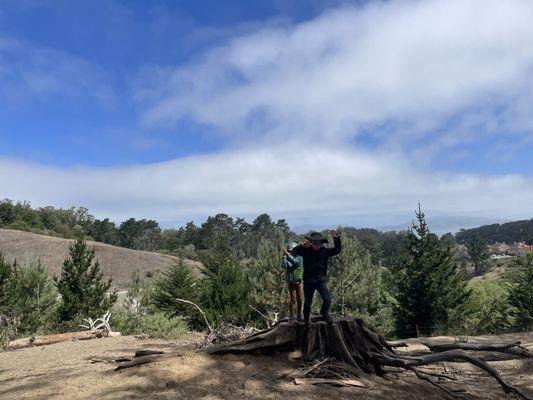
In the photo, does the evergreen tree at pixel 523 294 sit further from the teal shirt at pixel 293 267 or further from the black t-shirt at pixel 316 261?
the black t-shirt at pixel 316 261

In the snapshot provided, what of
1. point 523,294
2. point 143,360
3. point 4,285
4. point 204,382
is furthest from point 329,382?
point 523,294

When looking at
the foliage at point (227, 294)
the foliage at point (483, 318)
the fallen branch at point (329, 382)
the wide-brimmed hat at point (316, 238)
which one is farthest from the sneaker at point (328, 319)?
the foliage at point (483, 318)

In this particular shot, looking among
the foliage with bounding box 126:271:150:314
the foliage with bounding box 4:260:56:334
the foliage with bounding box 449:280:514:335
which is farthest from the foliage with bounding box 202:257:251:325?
the foliage with bounding box 449:280:514:335

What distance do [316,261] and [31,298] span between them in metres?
19.8

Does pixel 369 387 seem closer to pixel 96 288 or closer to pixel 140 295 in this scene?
pixel 96 288

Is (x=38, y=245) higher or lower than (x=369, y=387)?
higher

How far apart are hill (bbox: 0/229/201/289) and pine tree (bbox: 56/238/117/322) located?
141 feet

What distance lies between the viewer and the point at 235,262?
67.6 feet

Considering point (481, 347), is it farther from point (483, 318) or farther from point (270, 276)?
point (270, 276)

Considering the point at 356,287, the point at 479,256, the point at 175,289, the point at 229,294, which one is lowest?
the point at 356,287

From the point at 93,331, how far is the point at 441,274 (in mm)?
19357

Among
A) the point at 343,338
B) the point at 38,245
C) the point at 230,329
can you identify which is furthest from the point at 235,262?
the point at 38,245

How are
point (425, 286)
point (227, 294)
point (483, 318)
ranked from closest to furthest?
point (227, 294), point (483, 318), point (425, 286)

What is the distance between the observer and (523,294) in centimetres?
2188
